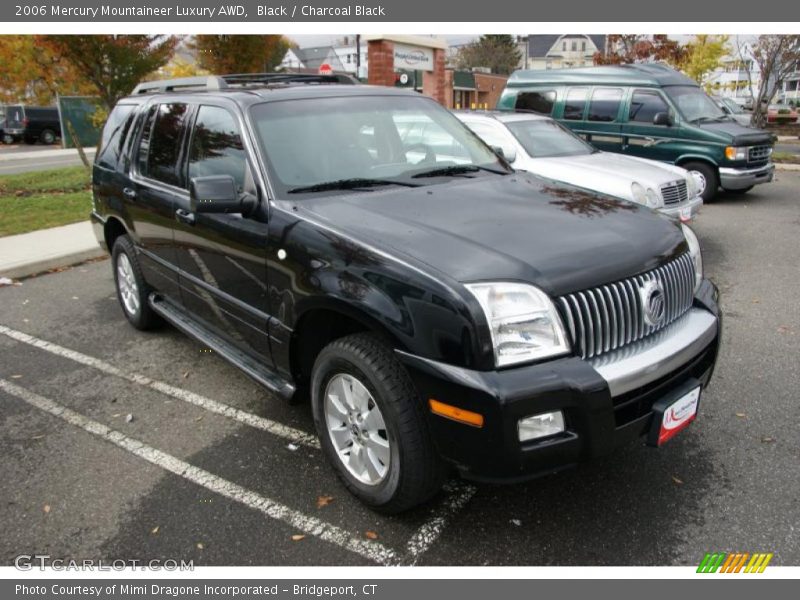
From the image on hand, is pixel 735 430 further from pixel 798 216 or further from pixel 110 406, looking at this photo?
pixel 798 216

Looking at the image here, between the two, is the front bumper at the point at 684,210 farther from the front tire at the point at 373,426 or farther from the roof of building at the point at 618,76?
the front tire at the point at 373,426

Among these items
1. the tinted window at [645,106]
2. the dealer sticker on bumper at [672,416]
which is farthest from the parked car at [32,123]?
the dealer sticker on bumper at [672,416]

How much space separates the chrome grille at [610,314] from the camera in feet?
8.18

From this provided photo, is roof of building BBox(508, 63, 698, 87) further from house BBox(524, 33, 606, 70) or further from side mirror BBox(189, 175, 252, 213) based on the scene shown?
house BBox(524, 33, 606, 70)

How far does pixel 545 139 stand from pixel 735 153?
13.1 ft

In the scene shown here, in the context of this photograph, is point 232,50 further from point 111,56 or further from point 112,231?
point 112,231

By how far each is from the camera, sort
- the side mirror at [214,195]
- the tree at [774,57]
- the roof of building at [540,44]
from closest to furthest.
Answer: the side mirror at [214,195] < the tree at [774,57] < the roof of building at [540,44]

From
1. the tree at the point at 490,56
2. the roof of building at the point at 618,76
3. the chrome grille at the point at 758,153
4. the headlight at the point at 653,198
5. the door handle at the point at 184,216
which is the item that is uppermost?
the tree at the point at 490,56

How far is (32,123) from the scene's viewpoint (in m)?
31.3

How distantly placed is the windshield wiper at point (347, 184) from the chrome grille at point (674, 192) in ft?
14.8

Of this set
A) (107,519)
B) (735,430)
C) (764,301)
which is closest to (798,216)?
(764,301)

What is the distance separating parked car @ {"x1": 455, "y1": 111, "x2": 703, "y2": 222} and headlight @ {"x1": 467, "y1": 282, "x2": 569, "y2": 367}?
4080 millimetres

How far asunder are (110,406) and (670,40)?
29.5 meters

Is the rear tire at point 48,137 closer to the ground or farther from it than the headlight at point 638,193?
closer to the ground
